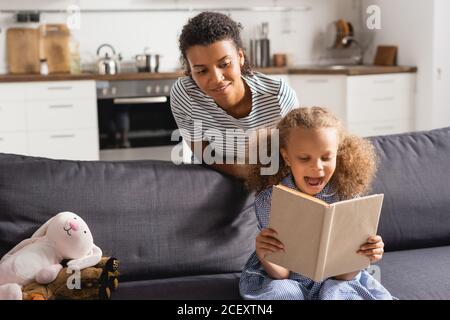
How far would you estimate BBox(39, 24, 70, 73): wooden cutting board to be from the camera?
5.10 metres

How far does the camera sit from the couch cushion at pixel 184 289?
1.99m

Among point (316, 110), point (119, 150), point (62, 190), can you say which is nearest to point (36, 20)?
point (119, 150)

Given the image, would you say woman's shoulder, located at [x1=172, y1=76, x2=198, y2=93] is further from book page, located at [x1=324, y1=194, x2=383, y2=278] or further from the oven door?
the oven door

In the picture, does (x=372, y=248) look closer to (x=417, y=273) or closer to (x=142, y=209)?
(x=417, y=273)

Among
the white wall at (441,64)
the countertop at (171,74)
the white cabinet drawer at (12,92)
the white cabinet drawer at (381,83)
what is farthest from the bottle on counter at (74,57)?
the white wall at (441,64)

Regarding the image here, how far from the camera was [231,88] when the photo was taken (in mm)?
2152

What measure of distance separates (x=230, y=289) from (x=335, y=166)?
1.61ft

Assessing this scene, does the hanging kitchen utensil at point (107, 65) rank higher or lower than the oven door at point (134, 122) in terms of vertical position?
higher

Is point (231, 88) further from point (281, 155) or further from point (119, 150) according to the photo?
point (119, 150)

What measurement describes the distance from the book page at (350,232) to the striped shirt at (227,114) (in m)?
0.57

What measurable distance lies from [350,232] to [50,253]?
0.85 meters

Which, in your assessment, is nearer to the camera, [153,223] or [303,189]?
[303,189]

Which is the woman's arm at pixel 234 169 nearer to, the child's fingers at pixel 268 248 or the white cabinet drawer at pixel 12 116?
the child's fingers at pixel 268 248

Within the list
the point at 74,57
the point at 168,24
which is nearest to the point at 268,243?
the point at 74,57
